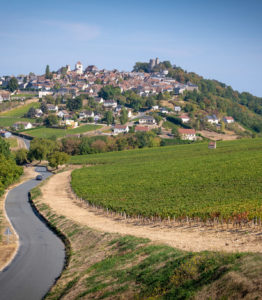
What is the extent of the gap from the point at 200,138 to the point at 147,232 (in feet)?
357

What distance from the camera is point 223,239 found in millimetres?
28766

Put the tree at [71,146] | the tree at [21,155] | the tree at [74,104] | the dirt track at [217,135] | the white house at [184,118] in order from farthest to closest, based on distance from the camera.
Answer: the tree at [74,104]
the white house at [184,118]
the dirt track at [217,135]
the tree at [71,146]
the tree at [21,155]

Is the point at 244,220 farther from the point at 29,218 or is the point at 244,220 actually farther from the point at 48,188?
the point at 48,188

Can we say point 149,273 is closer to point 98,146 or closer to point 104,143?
point 98,146

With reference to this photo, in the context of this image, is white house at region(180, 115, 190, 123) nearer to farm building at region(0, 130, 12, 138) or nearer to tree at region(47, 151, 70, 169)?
farm building at region(0, 130, 12, 138)

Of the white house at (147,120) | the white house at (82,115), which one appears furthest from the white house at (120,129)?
the white house at (82,115)

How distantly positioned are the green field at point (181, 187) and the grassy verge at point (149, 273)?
9.05m

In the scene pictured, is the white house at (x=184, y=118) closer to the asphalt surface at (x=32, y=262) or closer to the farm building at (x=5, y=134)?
the farm building at (x=5, y=134)

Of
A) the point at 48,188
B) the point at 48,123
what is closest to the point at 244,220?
the point at 48,188

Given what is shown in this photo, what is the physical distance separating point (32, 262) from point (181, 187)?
78.7 feet

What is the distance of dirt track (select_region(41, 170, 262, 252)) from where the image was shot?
26672 millimetres

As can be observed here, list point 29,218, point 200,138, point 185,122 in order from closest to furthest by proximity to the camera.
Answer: point 29,218
point 200,138
point 185,122

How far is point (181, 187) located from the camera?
50.2m

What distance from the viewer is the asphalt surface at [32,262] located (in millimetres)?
25562
